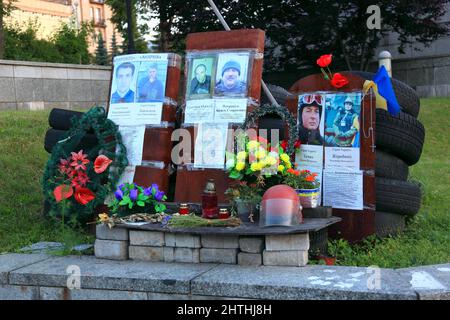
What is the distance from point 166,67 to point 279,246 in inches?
93.2

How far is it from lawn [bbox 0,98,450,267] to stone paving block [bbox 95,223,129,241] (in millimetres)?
429

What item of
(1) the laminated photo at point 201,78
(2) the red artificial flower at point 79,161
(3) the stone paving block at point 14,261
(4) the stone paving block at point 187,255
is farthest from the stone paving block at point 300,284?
(1) the laminated photo at point 201,78

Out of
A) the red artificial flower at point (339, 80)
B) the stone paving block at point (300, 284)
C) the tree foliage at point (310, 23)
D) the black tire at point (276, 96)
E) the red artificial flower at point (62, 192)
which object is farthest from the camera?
the tree foliage at point (310, 23)

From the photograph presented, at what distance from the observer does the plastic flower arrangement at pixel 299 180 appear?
464 cm

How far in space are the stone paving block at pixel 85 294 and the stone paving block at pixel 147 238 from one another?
50 cm

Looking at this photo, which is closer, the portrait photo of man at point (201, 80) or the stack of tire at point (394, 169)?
the stack of tire at point (394, 169)

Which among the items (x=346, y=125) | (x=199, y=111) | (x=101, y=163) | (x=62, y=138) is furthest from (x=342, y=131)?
(x=62, y=138)

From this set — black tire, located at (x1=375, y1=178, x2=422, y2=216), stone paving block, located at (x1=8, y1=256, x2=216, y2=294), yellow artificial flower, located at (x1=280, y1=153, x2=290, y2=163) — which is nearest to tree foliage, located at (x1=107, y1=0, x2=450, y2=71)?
black tire, located at (x1=375, y1=178, x2=422, y2=216)

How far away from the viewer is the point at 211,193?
4559mm

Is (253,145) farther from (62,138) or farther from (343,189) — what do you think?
(62,138)

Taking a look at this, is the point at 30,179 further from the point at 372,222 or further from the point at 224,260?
the point at 372,222

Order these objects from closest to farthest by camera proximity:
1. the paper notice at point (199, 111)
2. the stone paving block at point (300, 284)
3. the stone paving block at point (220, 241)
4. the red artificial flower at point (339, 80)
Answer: the stone paving block at point (300, 284), the stone paving block at point (220, 241), the red artificial flower at point (339, 80), the paper notice at point (199, 111)

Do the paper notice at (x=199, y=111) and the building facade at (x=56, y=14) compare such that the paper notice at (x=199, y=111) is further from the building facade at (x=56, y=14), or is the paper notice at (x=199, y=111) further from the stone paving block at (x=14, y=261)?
the building facade at (x=56, y=14)
